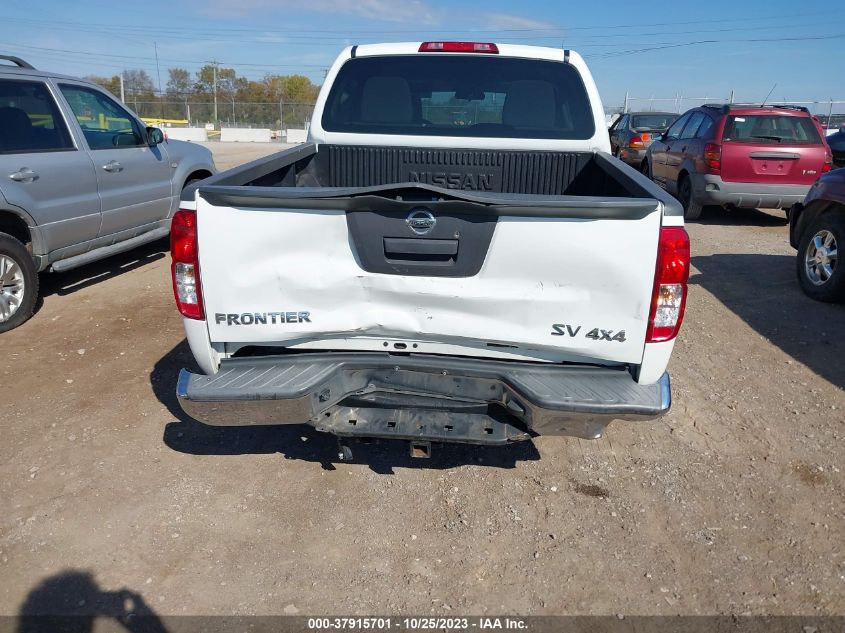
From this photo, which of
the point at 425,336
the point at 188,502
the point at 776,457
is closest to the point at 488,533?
the point at 425,336

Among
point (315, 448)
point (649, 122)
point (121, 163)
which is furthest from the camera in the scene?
point (649, 122)

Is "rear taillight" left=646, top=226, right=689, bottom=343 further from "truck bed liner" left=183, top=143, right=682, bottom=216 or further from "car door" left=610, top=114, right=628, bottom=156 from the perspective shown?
"car door" left=610, top=114, right=628, bottom=156

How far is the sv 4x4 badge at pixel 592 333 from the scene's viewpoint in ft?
9.18

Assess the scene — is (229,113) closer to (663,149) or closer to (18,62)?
(663,149)

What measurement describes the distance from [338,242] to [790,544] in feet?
8.21

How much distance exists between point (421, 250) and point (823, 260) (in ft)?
17.9

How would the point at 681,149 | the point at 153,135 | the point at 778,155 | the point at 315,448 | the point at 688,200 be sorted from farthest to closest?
the point at 681,149 → the point at 688,200 → the point at 778,155 → the point at 153,135 → the point at 315,448

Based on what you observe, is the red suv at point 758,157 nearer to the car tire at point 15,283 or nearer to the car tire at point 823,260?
the car tire at point 823,260

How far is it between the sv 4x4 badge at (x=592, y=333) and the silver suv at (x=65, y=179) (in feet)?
15.7

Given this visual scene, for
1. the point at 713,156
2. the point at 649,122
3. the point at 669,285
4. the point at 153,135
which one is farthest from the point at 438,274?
the point at 649,122

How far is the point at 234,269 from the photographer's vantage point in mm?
2801

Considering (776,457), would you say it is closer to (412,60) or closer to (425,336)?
(425,336)

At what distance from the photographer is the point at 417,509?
3312 millimetres

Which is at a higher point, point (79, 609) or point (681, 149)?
point (681, 149)
